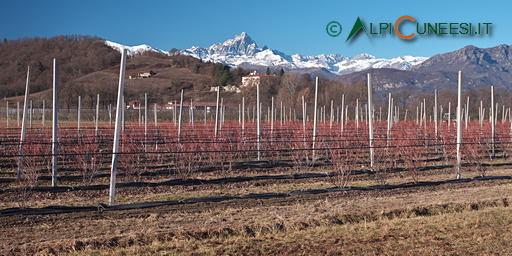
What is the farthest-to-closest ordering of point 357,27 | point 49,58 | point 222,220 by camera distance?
point 49,58 → point 357,27 → point 222,220

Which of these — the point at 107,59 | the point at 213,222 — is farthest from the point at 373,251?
the point at 107,59

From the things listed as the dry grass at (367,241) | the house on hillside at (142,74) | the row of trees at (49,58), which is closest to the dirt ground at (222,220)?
the dry grass at (367,241)

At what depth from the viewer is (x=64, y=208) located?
795 centimetres

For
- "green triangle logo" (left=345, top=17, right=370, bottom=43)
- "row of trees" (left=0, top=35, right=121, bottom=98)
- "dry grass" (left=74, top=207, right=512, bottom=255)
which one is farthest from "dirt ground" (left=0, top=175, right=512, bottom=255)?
"row of trees" (left=0, top=35, right=121, bottom=98)

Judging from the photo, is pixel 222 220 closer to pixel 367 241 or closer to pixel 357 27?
pixel 367 241

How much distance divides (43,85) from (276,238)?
110 meters

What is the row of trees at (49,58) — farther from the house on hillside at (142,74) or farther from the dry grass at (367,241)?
the dry grass at (367,241)

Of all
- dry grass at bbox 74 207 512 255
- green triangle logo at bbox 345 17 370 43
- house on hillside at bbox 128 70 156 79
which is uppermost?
house on hillside at bbox 128 70 156 79

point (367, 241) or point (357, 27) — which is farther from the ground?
point (357, 27)

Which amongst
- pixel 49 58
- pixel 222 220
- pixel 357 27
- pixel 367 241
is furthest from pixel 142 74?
pixel 367 241

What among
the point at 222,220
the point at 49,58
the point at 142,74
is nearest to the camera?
the point at 222,220

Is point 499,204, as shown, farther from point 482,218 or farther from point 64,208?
point 64,208

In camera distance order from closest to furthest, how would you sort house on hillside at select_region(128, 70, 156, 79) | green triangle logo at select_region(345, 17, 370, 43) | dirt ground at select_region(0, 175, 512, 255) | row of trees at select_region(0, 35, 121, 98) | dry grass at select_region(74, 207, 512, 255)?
dry grass at select_region(74, 207, 512, 255) → dirt ground at select_region(0, 175, 512, 255) → green triangle logo at select_region(345, 17, 370, 43) → row of trees at select_region(0, 35, 121, 98) → house on hillside at select_region(128, 70, 156, 79)

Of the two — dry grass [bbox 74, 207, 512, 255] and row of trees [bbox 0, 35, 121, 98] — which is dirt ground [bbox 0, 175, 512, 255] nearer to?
dry grass [bbox 74, 207, 512, 255]
